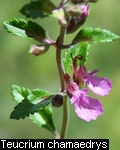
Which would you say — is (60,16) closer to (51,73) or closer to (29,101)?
(29,101)

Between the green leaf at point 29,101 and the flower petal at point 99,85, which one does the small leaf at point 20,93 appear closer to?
the green leaf at point 29,101

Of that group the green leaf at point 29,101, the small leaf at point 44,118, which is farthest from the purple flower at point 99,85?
the small leaf at point 44,118

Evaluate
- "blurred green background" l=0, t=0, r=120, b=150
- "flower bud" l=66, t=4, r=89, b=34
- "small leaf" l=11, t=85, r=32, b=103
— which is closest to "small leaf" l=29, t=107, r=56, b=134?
"small leaf" l=11, t=85, r=32, b=103

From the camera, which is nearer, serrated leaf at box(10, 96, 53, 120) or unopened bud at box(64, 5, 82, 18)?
unopened bud at box(64, 5, 82, 18)

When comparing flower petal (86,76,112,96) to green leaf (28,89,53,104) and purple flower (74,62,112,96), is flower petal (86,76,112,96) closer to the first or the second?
purple flower (74,62,112,96)

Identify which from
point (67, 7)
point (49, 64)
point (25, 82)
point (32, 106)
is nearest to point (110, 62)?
point (49, 64)
